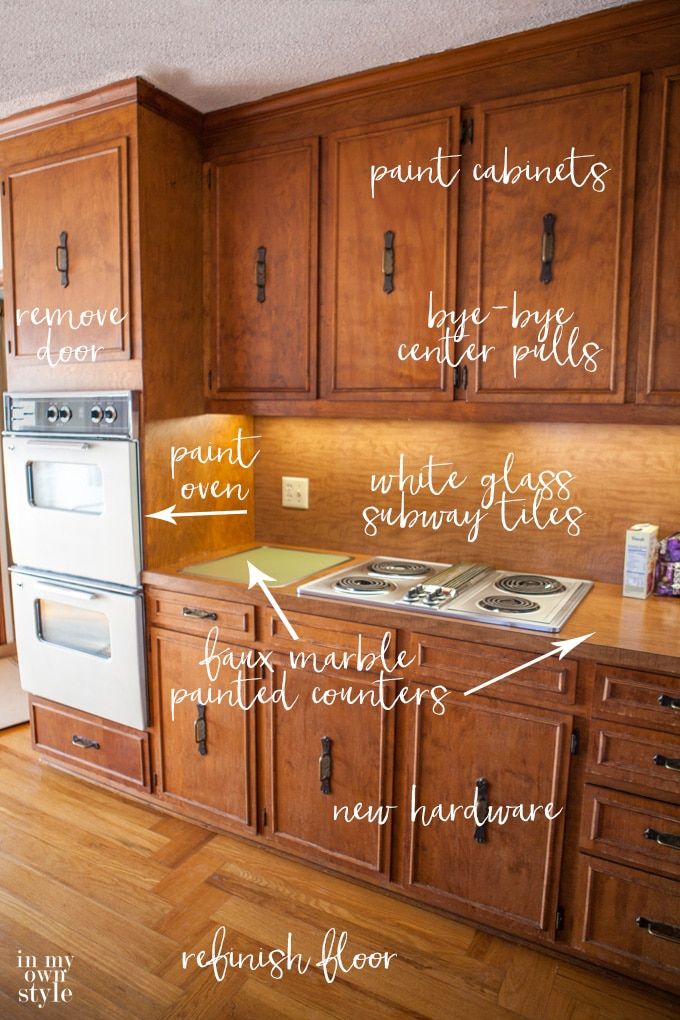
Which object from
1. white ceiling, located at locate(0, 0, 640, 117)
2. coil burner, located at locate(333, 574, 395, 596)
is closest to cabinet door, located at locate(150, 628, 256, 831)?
coil burner, located at locate(333, 574, 395, 596)

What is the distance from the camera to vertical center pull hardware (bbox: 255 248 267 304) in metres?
2.25

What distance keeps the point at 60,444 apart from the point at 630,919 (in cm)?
216

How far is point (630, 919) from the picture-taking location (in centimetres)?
Answer: 163

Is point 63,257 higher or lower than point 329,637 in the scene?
higher

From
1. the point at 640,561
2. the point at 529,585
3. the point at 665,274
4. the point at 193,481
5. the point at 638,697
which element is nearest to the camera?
the point at 638,697

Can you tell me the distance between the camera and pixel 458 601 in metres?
1.86

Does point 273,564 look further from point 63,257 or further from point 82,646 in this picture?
point 63,257

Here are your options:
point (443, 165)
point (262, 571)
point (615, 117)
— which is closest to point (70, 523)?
point (262, 571)

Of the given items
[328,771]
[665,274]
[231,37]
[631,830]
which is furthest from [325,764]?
[231,37]

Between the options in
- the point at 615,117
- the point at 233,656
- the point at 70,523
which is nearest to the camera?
the point at 615,117

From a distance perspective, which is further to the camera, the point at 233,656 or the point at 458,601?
the point at 233,656

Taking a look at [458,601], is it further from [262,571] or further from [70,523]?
[70,523]

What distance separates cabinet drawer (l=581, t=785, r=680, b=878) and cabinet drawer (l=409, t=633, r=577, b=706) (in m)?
0.25

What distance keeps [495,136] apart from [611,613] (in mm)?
1316
